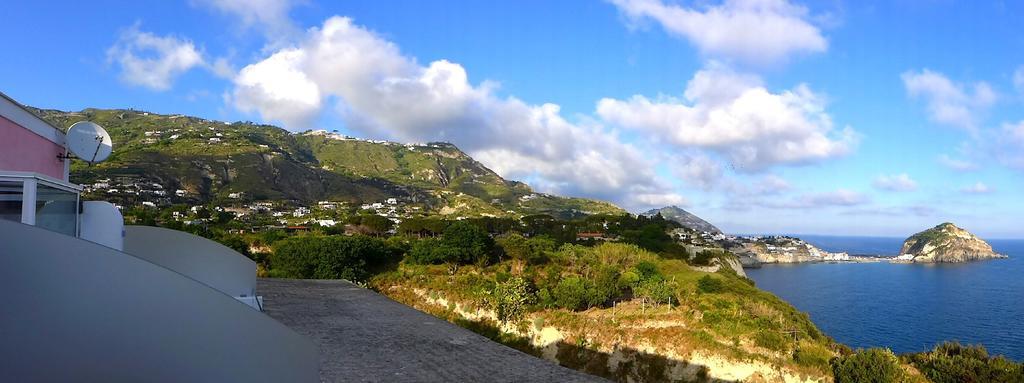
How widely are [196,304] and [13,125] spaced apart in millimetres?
3849

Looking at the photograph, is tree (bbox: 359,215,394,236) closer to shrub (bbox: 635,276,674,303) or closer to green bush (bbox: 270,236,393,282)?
green bush (bbox: 270,236,393,282)

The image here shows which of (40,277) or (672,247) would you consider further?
(672,247)

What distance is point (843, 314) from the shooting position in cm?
4566

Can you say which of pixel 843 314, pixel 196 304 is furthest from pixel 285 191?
pixel 196 304

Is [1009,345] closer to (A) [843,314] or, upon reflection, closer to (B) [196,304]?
(A) [843,314]

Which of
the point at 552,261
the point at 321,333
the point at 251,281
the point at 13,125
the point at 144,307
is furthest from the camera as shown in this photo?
the point at 552,261

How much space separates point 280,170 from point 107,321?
102 m

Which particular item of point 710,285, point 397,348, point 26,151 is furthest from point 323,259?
point 26,151

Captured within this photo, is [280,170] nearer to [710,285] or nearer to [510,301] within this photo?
[510,301]

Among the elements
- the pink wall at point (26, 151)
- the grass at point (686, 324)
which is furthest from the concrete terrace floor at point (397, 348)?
the grass at point (686, 324)

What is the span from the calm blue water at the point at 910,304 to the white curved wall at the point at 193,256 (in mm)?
37430

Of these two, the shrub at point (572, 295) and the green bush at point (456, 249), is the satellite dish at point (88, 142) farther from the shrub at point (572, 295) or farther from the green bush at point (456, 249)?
the green bush at point (456, 249)

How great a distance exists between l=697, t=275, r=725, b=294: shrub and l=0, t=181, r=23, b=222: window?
2680 cm

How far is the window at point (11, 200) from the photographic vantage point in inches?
137
